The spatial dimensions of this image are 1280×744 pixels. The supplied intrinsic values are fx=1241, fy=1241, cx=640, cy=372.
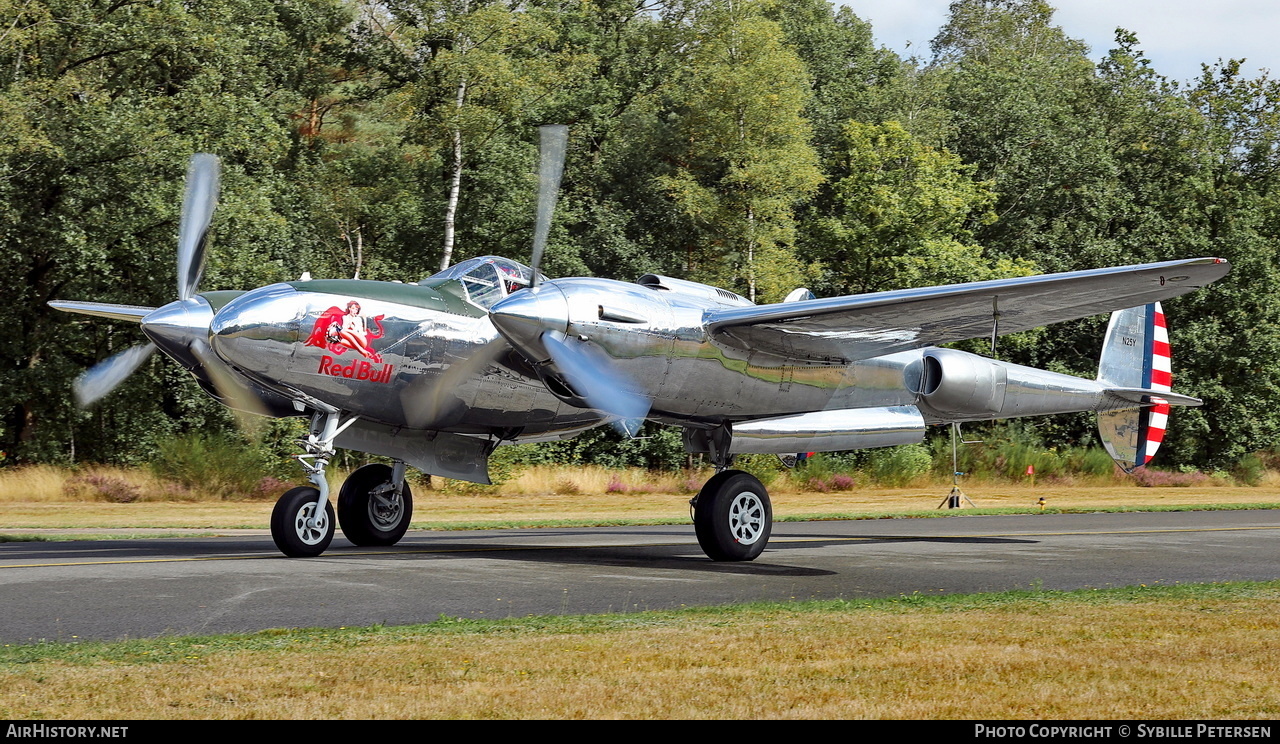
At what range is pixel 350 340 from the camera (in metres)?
14.3

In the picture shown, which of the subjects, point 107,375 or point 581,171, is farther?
point 581,171

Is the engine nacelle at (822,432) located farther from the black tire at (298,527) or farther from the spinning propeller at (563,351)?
the black tire at (298,527)

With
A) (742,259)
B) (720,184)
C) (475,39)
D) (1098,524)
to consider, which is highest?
(475,39)

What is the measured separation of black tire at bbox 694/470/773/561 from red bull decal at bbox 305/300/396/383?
412 cm

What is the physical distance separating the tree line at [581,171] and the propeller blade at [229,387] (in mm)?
19743

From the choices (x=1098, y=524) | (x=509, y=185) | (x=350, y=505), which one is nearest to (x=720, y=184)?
(x=509, y=185)

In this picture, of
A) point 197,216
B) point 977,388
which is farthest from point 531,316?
point 977,388

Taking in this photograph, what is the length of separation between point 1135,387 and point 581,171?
32.6m

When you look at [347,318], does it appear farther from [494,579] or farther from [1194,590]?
[1194,590]

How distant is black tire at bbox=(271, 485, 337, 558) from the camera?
14.2 meters

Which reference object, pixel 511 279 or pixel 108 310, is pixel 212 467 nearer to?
pixel 108 310

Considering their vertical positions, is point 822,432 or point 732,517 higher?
point 822,432

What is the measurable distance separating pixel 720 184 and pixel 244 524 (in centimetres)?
2967
